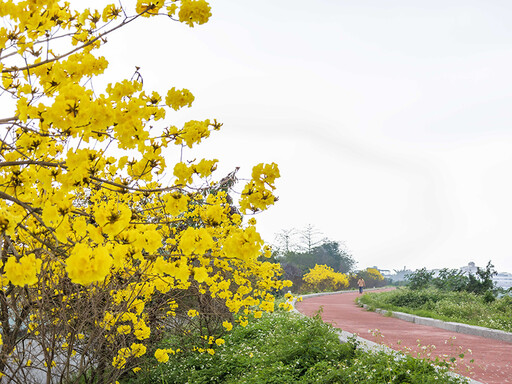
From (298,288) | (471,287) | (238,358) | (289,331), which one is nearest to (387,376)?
(238,358)

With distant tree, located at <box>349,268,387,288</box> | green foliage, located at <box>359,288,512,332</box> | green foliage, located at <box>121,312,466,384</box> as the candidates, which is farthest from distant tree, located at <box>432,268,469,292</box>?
distant tree, located at <box>349,268,387,288</box>

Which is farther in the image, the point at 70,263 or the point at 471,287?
the point at 471,287

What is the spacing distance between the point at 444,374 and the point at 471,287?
1324 cm

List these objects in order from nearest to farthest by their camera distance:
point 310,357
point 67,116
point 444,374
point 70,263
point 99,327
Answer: point 70,263
point 67,116
point 99,327
point 444,374
point 310,357

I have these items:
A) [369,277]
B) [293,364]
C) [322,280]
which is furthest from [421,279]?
[369,277]

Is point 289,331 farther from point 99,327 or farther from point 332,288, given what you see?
point 332,288

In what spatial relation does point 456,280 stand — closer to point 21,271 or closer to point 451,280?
point 451,280

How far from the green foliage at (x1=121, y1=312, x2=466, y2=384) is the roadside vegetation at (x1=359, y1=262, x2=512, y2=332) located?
5.47 m

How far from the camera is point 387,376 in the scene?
14.2 ft

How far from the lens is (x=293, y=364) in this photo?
5.43 meters

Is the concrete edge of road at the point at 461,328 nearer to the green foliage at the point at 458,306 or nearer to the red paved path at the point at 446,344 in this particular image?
the red paved path at the point at 446,344

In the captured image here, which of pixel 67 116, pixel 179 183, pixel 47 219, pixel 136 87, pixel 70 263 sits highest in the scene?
pixel 136 87

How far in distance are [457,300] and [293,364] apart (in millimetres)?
10481

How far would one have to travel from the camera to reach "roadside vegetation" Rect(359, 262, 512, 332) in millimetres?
10617
